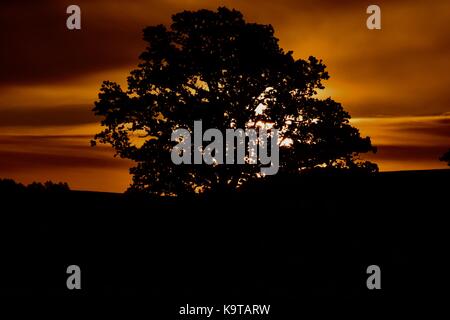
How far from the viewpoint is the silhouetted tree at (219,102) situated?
29922 millimetres

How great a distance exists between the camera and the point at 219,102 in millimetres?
29906

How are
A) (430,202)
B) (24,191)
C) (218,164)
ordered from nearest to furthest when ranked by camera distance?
(430,202)
(24,191)
(218,164)

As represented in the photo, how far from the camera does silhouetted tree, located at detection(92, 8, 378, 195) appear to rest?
29922 mm

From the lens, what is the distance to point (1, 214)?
66.8ft

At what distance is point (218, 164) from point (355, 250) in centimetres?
1230

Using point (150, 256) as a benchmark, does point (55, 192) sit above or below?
above

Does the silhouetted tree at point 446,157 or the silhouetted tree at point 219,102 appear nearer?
the silhouetted tree at point 219,102

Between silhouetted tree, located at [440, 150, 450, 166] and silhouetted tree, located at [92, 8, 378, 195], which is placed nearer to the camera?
silhouetted tree, located at [92, 8, 378, 195]

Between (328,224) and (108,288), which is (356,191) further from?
(108,288)

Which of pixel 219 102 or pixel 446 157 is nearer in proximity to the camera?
pixel 219 102

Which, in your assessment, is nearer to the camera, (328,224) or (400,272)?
(400,272)

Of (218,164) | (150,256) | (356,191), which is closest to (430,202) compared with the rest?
(356,191)
